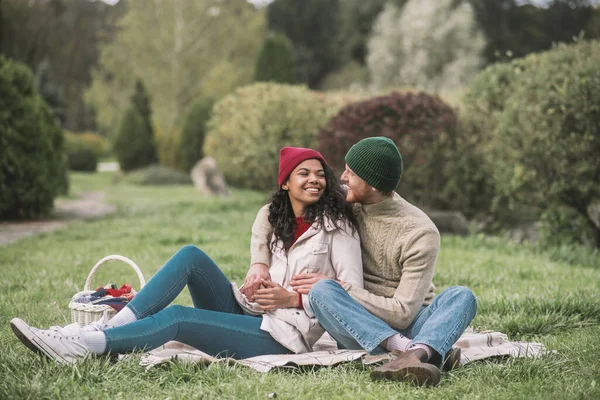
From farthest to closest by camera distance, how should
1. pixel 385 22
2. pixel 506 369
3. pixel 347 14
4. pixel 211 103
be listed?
pixel 347 14
pixel 385 22
pixel 211 103
pixel 506 369

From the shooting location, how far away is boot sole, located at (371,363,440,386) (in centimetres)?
305

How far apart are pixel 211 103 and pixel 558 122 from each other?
17093 millimetres

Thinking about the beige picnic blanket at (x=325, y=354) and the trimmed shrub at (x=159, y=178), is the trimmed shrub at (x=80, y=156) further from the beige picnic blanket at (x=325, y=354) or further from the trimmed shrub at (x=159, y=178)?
the beige picnic blanket at (x=325, y=354)

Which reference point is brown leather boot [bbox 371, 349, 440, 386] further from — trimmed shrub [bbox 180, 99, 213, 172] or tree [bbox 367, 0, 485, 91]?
tree [bbox 367, 0, 485, 91]

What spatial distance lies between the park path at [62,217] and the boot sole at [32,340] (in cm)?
537

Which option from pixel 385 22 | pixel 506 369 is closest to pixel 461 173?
pixel 506 369

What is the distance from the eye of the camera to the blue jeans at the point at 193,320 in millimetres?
3289

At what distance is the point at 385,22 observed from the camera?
32.8 meters

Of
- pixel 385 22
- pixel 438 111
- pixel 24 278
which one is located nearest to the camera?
pixel 24 278

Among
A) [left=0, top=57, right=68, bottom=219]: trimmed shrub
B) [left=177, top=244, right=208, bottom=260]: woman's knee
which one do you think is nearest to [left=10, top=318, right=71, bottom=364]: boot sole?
[left=177, top=244, right=208, bottom=260]: woman's knee

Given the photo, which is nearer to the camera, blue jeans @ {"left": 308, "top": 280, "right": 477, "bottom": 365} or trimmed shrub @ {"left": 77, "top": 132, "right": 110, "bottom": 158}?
blue jeans @ {"left": 308, "top": 280, "right": 477, "bottom": 365}

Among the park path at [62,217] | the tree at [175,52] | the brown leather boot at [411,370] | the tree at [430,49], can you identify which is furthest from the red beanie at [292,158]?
the tree at [430,49]

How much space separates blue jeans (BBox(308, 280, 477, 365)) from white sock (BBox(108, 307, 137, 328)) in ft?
2.97

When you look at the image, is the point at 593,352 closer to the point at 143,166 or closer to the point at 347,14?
the point at 143,166
